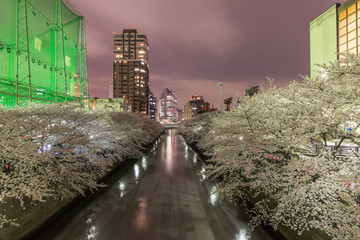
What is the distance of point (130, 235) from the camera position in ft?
26.9

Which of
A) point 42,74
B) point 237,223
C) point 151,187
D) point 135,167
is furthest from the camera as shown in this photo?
point 42,74

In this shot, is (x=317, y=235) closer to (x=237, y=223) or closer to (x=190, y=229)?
(x=237, y=223)

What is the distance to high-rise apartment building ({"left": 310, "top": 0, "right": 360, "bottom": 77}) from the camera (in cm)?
2330

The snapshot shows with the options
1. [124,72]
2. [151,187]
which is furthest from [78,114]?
[124,72]

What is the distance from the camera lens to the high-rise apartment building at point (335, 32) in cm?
2330

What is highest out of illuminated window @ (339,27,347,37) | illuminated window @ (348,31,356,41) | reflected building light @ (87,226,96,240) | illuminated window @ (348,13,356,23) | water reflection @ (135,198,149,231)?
illuminated window @ (348,13,356,23)

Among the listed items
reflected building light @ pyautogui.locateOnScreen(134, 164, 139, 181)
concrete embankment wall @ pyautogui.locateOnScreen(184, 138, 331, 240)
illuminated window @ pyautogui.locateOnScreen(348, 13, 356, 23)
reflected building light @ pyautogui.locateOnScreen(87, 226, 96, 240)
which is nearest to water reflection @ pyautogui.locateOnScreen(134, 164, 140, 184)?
reflected building light @ pyautogui.locateOnScreen(134, 164, 139, 181)

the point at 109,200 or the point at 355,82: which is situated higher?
the point at 355,82

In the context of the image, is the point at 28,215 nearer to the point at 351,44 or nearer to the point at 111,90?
the point at 351,44

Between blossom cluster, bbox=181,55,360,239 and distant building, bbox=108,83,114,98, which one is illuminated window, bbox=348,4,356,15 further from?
distant building, bbox=108,83,114,98

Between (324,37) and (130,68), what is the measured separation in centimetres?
11215

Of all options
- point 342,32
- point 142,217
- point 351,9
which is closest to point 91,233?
point 142,217

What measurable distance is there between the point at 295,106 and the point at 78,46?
50867 mm

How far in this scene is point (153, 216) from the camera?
9.84 metres
